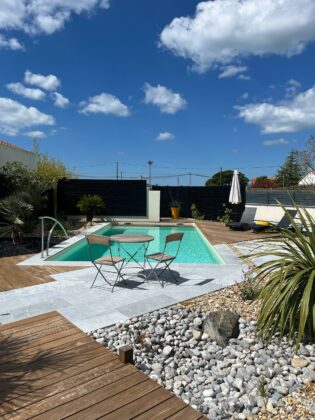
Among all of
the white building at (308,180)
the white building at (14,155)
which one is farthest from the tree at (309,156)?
the white building at (14,155)

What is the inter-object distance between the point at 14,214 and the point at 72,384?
708cm

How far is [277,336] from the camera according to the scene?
3.21 metres

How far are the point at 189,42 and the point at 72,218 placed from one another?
9324 mm

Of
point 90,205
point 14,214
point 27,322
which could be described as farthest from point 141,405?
point 90,205

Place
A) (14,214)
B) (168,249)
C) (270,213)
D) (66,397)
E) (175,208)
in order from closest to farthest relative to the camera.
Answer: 1. (66,397)
2. (14,214)
3. (168,249)
4. (270,213)
5. (175,208)

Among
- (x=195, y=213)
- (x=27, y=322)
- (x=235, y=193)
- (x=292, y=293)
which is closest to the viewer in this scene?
(x=292, y=293)

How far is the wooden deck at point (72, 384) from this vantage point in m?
2.02

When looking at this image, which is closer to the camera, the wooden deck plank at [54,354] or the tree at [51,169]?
the wooden deck plank at [54,354]

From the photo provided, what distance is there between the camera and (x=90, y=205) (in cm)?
1407

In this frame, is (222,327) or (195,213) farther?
(195,213)

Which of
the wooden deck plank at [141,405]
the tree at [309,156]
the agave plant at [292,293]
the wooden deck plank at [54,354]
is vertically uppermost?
the tree at [309,156]

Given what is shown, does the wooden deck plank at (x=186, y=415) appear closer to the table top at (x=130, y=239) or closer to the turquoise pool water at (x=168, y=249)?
the table top at (x=130, y=239)

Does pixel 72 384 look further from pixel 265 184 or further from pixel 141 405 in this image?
pixel 265 184

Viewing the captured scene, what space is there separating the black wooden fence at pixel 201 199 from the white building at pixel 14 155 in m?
6.45
